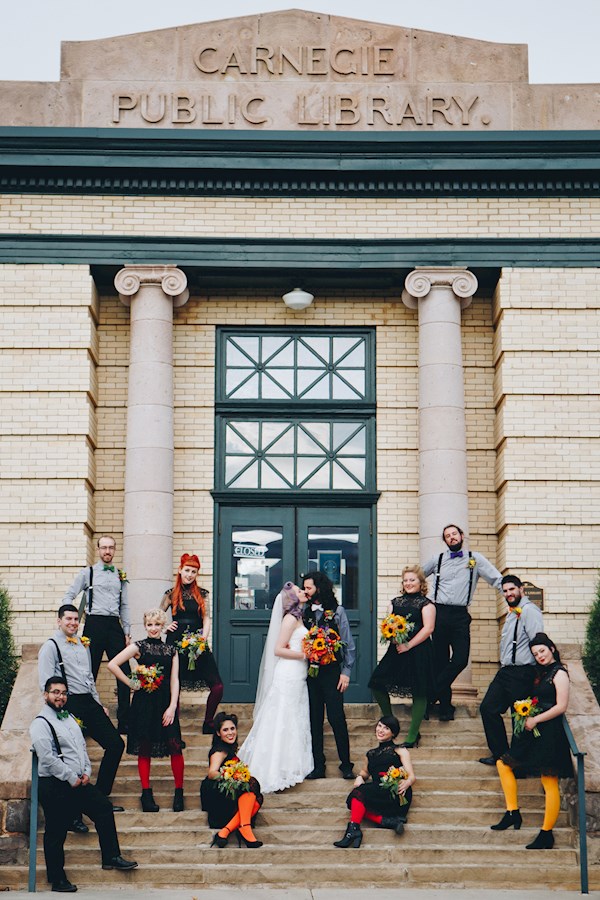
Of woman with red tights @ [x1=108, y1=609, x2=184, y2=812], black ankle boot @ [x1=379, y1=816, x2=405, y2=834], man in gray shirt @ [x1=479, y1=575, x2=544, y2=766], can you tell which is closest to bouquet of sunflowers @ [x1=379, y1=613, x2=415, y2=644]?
man in gray shirt @ [x1=479, y1=575, x2=544, y2=766]

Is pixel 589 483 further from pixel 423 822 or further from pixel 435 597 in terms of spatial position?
pixel 423 822

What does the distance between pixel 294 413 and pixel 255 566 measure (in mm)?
1936

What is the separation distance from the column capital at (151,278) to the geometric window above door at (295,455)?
1.80 m

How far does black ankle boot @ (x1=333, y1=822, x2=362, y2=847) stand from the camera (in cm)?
1316

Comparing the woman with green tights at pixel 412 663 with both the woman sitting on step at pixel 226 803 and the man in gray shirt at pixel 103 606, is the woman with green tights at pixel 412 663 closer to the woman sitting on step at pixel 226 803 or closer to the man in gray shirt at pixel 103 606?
the woman sitting on step at pixel 226 803

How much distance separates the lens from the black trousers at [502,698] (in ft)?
45.9

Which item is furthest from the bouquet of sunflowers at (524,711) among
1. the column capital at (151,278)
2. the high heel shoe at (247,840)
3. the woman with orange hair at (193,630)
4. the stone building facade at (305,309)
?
the column capital at (151,278)

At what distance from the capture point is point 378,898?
12320mm

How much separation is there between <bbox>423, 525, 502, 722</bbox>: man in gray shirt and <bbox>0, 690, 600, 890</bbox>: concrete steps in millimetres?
983

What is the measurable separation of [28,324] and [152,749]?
20.4 ft

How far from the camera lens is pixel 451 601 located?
51.1 ft

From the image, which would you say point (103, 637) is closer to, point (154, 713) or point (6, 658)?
point (6, 658)

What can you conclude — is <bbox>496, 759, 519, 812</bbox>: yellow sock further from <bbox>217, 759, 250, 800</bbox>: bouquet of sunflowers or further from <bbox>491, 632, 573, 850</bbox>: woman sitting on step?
<bbox>217, 759, 250, 800</bbox>: bouquet of sunflowers

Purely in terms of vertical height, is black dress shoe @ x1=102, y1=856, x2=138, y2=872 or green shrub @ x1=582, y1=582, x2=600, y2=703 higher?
green shrub @ x1=582, y1=582, x2=600, y2=703
